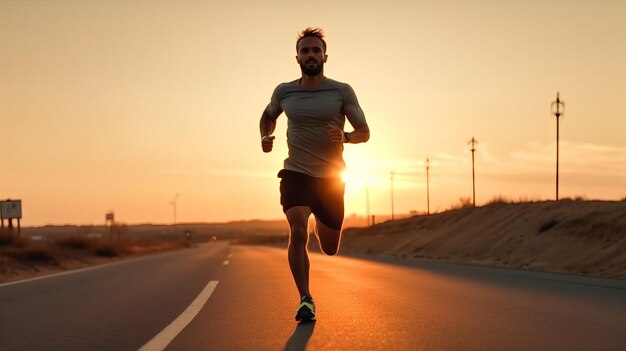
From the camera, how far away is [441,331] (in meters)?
5.50

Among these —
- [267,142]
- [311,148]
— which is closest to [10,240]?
[267,142]

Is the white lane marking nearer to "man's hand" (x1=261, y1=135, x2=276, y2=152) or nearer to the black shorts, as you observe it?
the black shorts

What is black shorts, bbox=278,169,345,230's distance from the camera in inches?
236

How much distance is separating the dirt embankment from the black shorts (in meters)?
11.4

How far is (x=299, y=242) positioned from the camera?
6.01m

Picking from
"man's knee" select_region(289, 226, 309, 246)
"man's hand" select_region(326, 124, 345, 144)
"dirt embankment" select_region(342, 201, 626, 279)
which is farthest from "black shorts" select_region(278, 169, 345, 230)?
"dirt embankment" select_region(342, 201, 626, 279)

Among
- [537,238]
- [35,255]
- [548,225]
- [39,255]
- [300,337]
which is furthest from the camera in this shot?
[548,225]

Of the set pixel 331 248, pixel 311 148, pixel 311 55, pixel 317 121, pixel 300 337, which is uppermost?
pixel 311 55

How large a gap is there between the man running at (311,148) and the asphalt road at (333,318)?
72cm

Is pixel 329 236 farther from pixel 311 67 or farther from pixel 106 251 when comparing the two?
pixel 106 251

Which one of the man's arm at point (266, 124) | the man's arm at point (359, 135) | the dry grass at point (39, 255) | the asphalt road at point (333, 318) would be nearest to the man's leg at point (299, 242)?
the asphalt road at point (333, 318)

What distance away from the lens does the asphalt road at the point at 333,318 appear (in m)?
5.01

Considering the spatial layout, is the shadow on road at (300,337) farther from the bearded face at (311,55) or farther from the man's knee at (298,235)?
the bearded face at (311,55)

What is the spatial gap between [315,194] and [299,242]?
→ 47 cm
